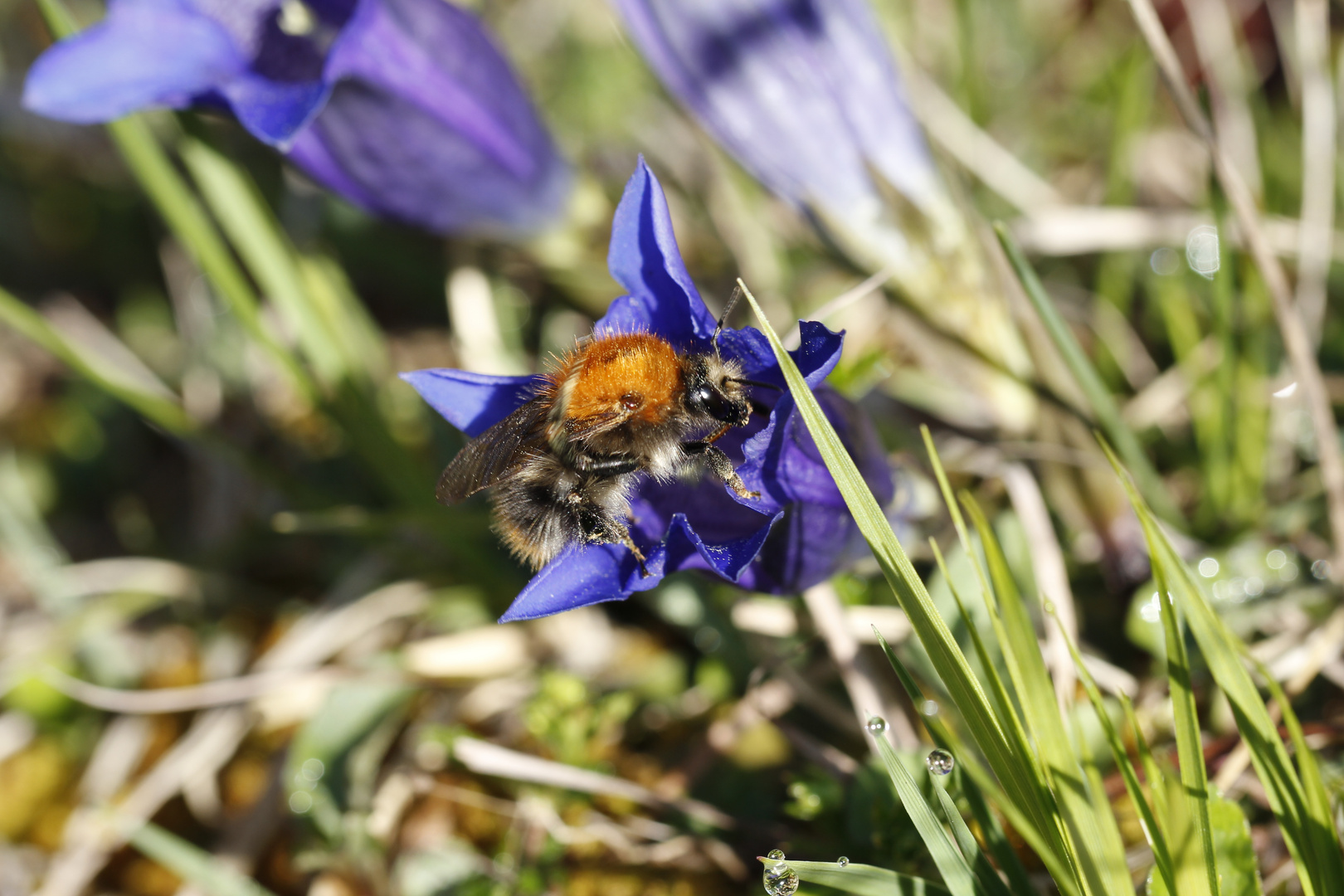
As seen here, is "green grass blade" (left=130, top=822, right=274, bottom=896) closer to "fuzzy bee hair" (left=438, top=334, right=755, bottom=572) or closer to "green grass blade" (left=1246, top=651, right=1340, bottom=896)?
"fuzzy bee hair" (left=438, top=334, right=755, bottom=572)

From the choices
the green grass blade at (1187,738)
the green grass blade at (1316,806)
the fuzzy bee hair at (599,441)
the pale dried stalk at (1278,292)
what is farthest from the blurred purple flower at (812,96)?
the green grass blade at (1316,806)


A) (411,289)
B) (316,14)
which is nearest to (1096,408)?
(316,14)

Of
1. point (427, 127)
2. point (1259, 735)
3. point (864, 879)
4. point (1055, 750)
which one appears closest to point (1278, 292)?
point (1259, 735)

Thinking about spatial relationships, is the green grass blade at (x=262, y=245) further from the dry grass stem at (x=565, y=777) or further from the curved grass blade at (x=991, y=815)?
the curved grass blade at (x=991, y=815)

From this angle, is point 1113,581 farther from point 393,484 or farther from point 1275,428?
point 393,484

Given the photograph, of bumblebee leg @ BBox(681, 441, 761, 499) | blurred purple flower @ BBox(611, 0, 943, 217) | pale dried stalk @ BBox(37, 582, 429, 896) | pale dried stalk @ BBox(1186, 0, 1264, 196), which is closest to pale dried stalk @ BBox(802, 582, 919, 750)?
bumblebee leg @ BBox(681, 441, 761, 499)

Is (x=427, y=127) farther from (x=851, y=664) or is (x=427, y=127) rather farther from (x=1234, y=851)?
(x=1234, y=851)
